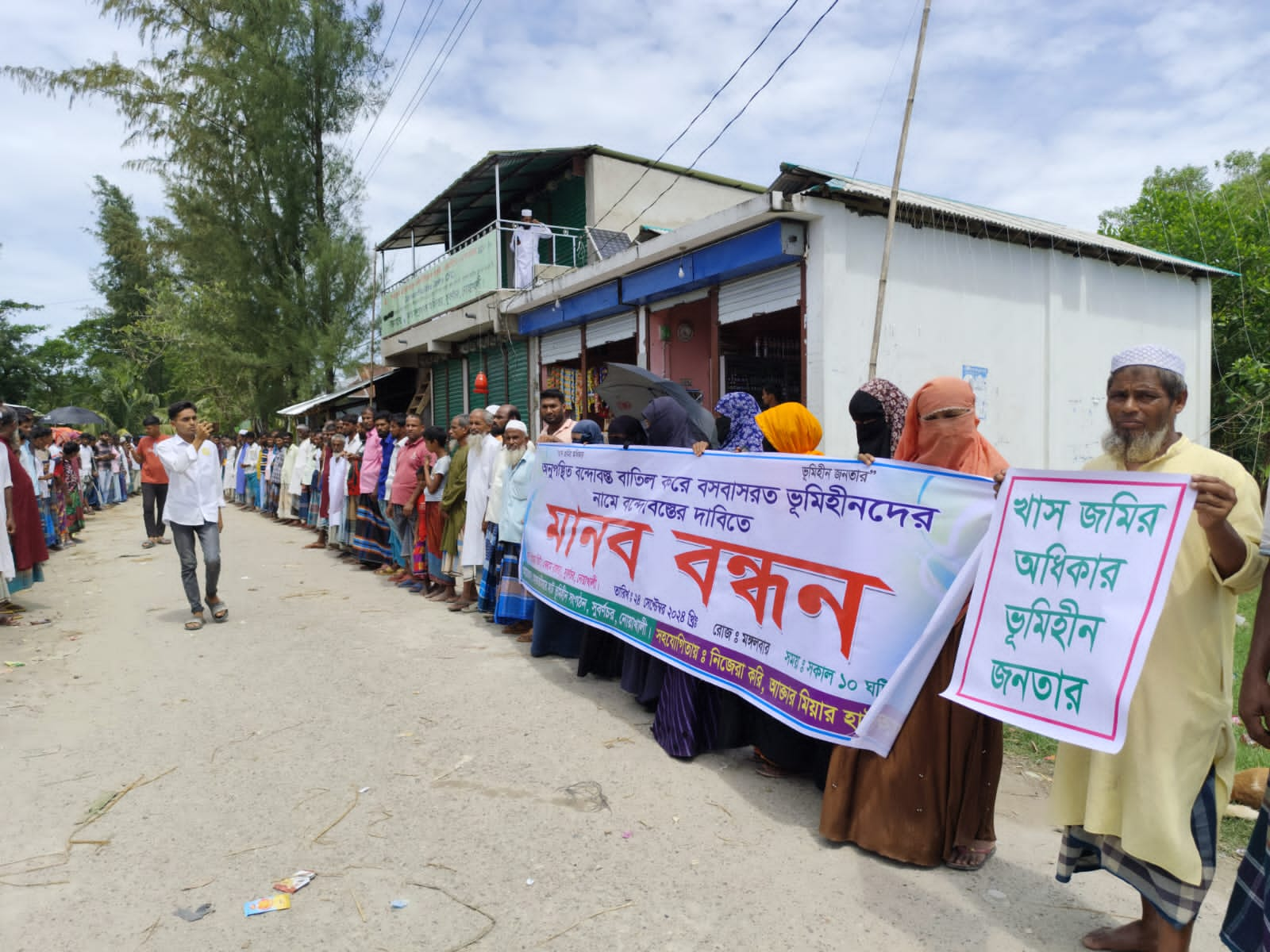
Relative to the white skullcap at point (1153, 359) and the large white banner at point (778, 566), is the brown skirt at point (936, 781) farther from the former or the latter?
the white skullcap at point (1153, 359)

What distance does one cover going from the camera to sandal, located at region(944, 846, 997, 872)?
2.96 meters

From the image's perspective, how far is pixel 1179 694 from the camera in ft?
7.25

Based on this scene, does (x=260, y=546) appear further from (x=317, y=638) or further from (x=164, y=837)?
(x=164, y=837)

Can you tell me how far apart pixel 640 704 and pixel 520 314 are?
10900 millimetres

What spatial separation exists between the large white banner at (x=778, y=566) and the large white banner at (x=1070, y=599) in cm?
29

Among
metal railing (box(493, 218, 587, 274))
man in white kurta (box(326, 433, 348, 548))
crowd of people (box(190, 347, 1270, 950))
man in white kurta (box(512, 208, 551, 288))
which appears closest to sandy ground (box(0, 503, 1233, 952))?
crowd of people (box(190, 347, 1270, 950))

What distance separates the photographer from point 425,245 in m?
21.0

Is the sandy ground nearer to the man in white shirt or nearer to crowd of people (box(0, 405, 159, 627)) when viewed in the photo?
the man in white shirt

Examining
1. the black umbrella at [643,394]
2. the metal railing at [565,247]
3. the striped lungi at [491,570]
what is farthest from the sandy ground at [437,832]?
the metal railing at [565,247]

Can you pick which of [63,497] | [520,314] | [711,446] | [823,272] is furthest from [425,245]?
[711,446]

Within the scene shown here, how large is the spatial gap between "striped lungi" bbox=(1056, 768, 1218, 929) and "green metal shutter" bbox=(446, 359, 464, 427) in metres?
16.2

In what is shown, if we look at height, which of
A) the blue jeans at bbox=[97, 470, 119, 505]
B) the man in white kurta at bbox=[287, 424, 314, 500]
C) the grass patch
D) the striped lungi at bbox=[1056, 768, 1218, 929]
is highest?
the man in white kurta at bbox=[287, 424, 314, 500]

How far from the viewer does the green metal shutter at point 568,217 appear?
15672 millimetres

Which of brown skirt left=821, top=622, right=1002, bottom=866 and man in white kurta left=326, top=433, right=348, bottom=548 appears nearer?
brown skirt left=821, top=622, right=1002, bottom=866
